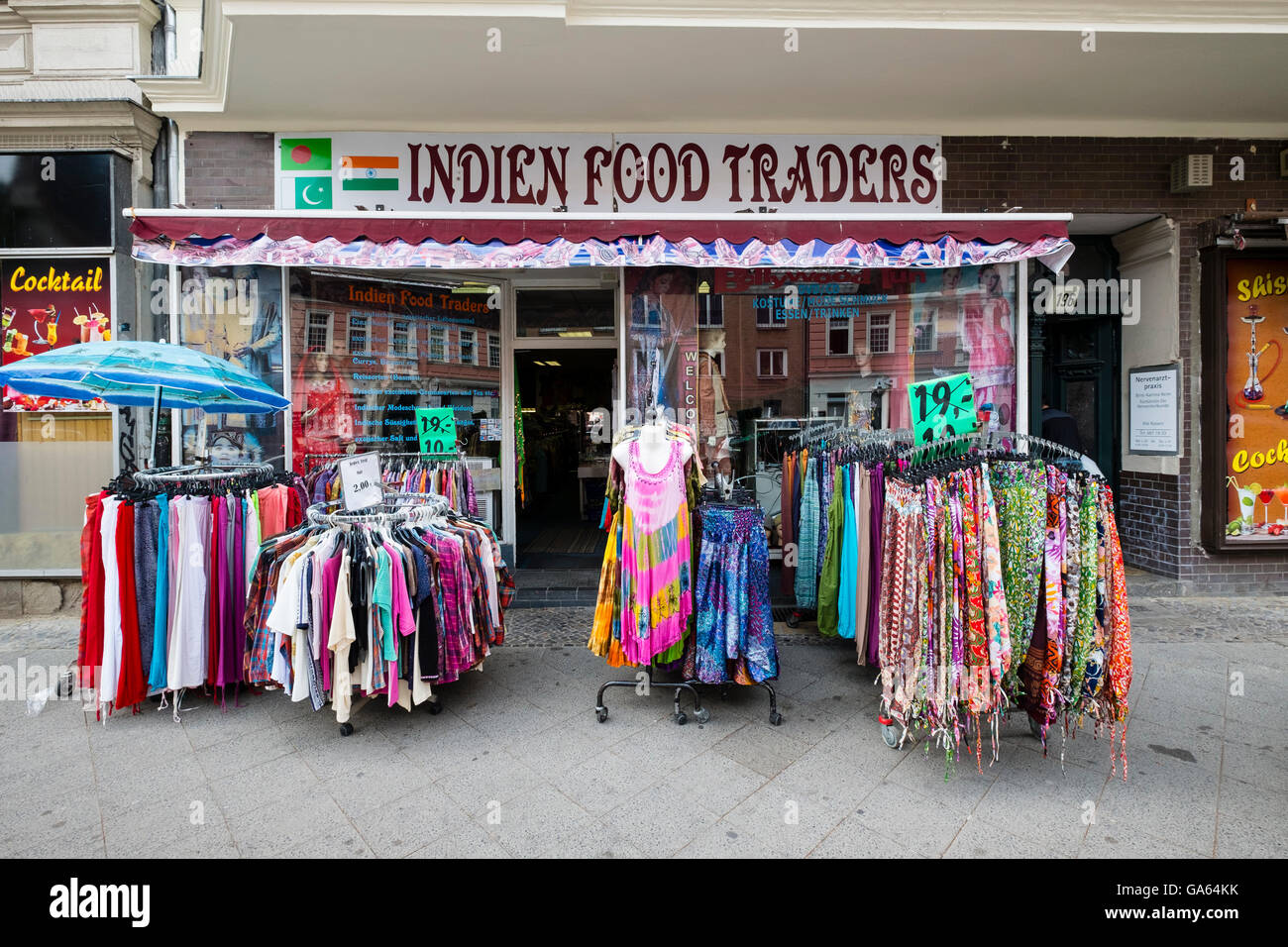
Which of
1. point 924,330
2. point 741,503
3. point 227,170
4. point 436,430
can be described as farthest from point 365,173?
point 924,330

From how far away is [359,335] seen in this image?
6.76m

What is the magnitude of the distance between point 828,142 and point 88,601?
7.16m

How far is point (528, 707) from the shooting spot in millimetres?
4160

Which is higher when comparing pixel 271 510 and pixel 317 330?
pixel 317 330

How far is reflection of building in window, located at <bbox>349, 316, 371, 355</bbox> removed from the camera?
6.73m

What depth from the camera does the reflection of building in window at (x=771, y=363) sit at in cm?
686

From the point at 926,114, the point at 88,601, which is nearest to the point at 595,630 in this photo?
the point at 88,601

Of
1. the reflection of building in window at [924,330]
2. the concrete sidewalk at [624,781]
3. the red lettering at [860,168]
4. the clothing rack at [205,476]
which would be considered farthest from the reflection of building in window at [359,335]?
the reflection of building in window at [924,330]

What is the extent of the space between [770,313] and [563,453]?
7.20 metres

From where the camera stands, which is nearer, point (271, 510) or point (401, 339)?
point (271, 510)

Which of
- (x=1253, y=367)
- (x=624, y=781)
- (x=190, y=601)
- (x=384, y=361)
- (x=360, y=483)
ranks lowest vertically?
(x=624, y=781)

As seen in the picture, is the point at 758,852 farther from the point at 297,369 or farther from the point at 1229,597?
the point at 1229,597

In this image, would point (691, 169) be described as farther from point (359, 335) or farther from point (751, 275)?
point (359, 335)

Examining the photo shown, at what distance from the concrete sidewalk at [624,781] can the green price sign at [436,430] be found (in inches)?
115
